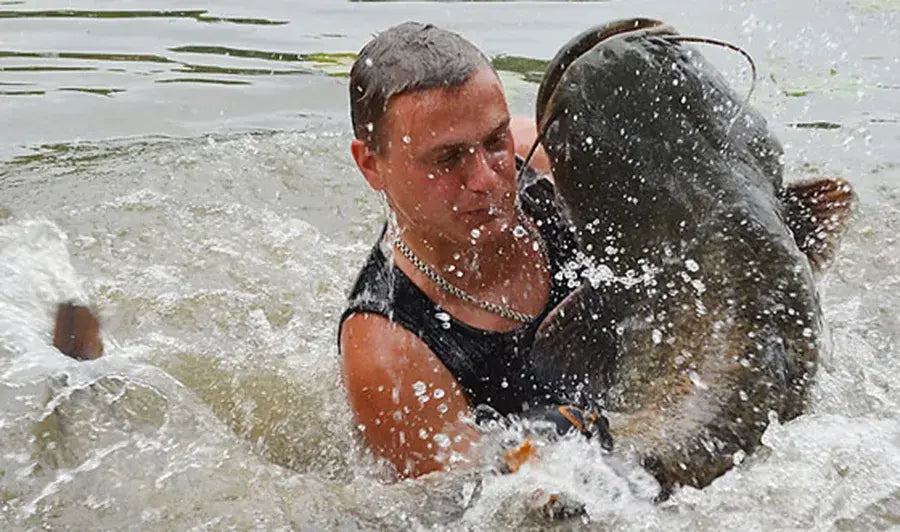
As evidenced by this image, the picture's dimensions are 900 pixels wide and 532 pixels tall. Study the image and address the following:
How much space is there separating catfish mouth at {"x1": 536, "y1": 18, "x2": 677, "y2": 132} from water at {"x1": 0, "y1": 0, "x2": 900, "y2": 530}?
0.77m

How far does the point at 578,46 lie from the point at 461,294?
0.89 meters

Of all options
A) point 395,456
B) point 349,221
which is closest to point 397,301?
point 395,456

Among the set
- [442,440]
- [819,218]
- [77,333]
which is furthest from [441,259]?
[77,333]

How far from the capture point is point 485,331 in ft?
10.9

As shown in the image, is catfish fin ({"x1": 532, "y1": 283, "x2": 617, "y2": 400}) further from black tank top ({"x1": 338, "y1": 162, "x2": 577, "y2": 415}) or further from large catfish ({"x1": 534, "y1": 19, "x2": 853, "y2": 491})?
black tank top ({"x1": 338, "y1": 162, "x2": 577, "y2": 415})

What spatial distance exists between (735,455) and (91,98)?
513 centimetres

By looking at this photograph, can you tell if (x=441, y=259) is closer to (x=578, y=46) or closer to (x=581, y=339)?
(x=581, y=339)

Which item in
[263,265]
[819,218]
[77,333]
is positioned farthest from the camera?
[263,265]

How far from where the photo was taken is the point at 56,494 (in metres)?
3.39

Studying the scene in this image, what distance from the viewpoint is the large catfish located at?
2646 mm

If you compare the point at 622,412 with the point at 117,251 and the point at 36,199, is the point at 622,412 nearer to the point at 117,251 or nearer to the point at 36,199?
the point at 117,251

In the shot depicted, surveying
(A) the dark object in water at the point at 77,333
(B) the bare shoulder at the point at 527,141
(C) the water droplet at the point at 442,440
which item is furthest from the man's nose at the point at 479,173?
(A) the dark object in water at the point at 77,333

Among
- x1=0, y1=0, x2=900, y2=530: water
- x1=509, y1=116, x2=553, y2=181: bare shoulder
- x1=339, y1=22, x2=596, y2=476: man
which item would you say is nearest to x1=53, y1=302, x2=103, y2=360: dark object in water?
x1=0, y1=0, x2=900, y2=530: water

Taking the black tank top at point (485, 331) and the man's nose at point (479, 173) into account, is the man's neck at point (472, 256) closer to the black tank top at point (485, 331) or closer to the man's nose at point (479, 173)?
the black tank top at point (485, 331)
